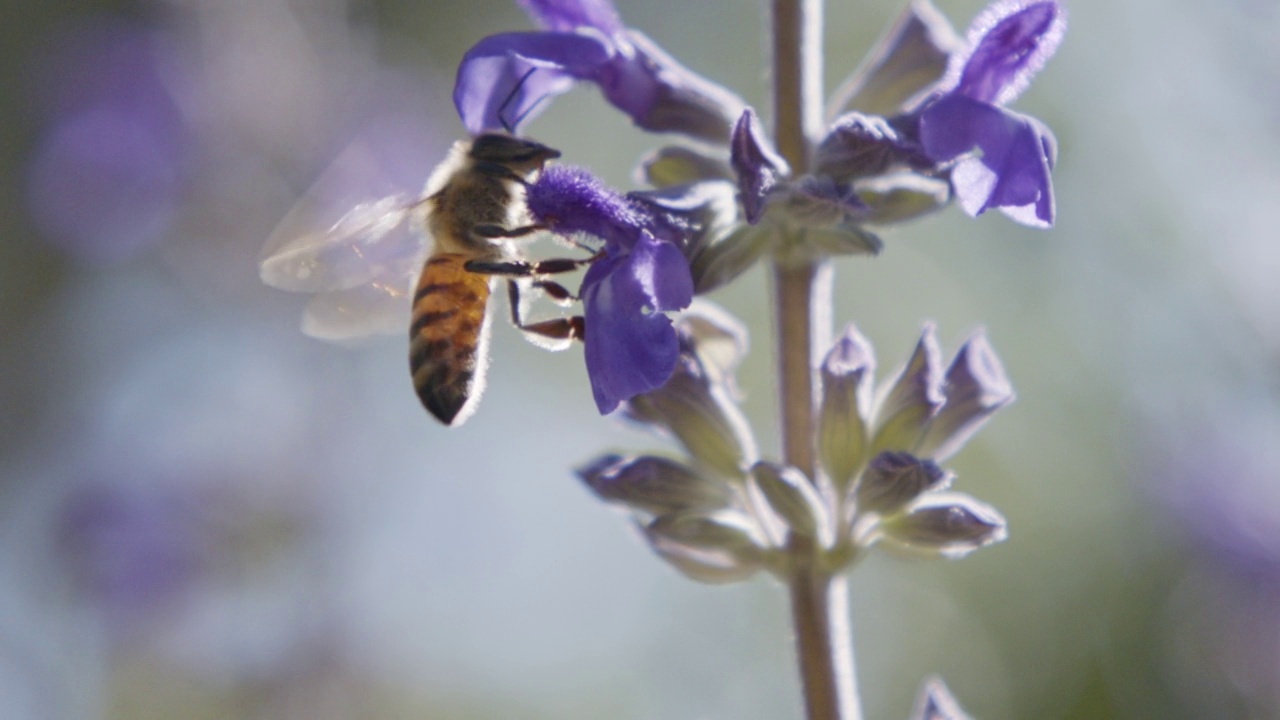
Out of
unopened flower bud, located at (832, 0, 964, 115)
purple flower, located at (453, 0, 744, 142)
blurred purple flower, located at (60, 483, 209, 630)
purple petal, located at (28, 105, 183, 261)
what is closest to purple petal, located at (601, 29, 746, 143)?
purple flower, located at (453, 0, 744, 142)

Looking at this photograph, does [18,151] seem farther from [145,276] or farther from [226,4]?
[226,4]

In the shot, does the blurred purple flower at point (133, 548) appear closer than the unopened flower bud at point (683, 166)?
No

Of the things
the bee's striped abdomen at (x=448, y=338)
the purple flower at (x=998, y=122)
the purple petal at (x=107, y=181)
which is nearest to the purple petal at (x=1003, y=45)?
the purple flower at (x=998, y=122)

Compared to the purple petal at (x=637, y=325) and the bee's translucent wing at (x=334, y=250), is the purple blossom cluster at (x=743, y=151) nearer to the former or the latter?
the purple petal at (x=637, y=325)

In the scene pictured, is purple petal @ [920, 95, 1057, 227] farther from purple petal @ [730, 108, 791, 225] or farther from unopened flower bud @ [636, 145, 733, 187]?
unopened flower bud @ [636, 145, 733, 187]

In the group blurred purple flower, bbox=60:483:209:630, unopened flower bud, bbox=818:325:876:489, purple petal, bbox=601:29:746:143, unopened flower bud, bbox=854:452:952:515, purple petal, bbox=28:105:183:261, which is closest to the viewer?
unopened flower bud, bbox=854:452:952:515

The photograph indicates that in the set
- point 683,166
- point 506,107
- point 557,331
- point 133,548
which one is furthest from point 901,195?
point 133,548
